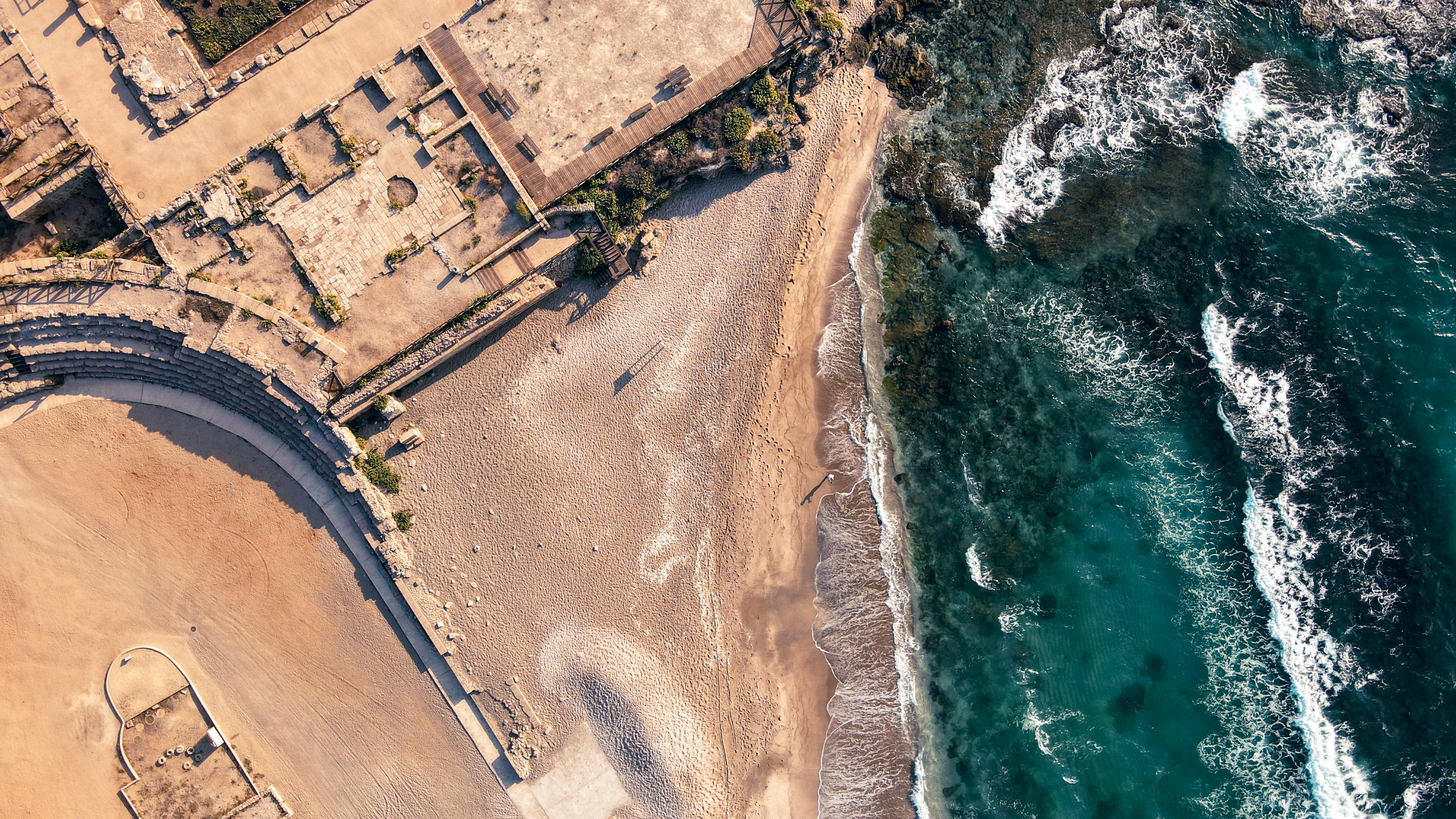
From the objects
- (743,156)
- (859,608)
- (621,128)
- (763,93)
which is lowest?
(859,608)

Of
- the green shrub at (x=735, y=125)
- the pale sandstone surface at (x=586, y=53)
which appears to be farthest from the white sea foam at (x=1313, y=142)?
the pale sandstone surface at (x=586, y=53)

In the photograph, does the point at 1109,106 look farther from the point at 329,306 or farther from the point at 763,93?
the point at 329,306

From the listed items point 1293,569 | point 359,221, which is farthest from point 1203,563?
point 359,221

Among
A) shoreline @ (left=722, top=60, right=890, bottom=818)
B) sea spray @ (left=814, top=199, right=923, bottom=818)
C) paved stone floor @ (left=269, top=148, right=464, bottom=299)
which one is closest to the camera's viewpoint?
paved stone floor @ (left=269, top=148, right=464, bottom=299)

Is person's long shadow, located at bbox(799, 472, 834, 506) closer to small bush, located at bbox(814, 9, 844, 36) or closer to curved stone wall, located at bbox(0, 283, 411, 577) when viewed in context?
curved stone wall, located at bbox(0, 283, 411, 577)

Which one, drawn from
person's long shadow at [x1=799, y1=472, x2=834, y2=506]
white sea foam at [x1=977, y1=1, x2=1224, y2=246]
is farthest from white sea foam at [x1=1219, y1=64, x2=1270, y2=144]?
person's long shadow at [x1=799, y1=472, x2=834, y2=506]

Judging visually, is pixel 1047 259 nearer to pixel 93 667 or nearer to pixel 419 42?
pixel 419 42
